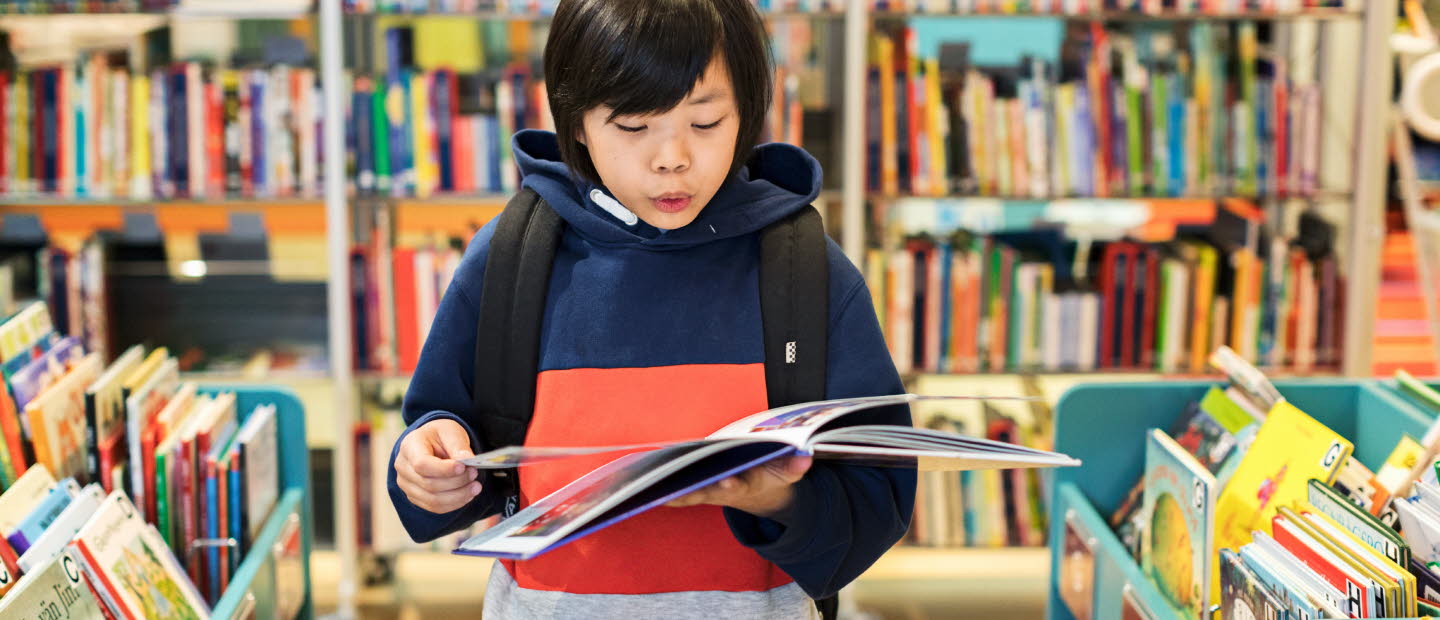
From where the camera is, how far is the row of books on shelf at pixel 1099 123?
120 inches

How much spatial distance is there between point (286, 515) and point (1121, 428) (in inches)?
49.0

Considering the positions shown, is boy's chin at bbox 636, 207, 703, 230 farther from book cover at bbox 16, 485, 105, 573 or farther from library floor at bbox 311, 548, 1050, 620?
library floor at bbox 311, 548, 1050, 620

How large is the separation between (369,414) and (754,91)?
226cm

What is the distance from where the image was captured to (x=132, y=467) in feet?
5.96

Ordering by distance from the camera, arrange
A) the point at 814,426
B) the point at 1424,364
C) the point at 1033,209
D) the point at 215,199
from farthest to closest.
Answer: the point at 1424,364, the point at 1033,209, the point at 215,199, the point at 814,426

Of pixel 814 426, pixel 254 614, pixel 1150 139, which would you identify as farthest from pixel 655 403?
pixel 1150 139

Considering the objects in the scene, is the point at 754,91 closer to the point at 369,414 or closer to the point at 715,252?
the point at 715,252

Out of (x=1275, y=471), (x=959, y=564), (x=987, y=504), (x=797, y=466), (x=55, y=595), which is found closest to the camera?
(x=797, y=466)

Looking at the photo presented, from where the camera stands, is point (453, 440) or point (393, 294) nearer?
point (453, 440)

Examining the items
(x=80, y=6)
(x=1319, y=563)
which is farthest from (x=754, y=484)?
(x=80, y=6)

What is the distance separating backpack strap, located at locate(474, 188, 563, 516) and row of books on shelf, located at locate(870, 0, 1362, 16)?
1.92m

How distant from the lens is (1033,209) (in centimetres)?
339

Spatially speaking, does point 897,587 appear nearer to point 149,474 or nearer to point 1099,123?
point 1099,123

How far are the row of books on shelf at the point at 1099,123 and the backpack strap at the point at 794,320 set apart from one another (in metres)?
1.86
